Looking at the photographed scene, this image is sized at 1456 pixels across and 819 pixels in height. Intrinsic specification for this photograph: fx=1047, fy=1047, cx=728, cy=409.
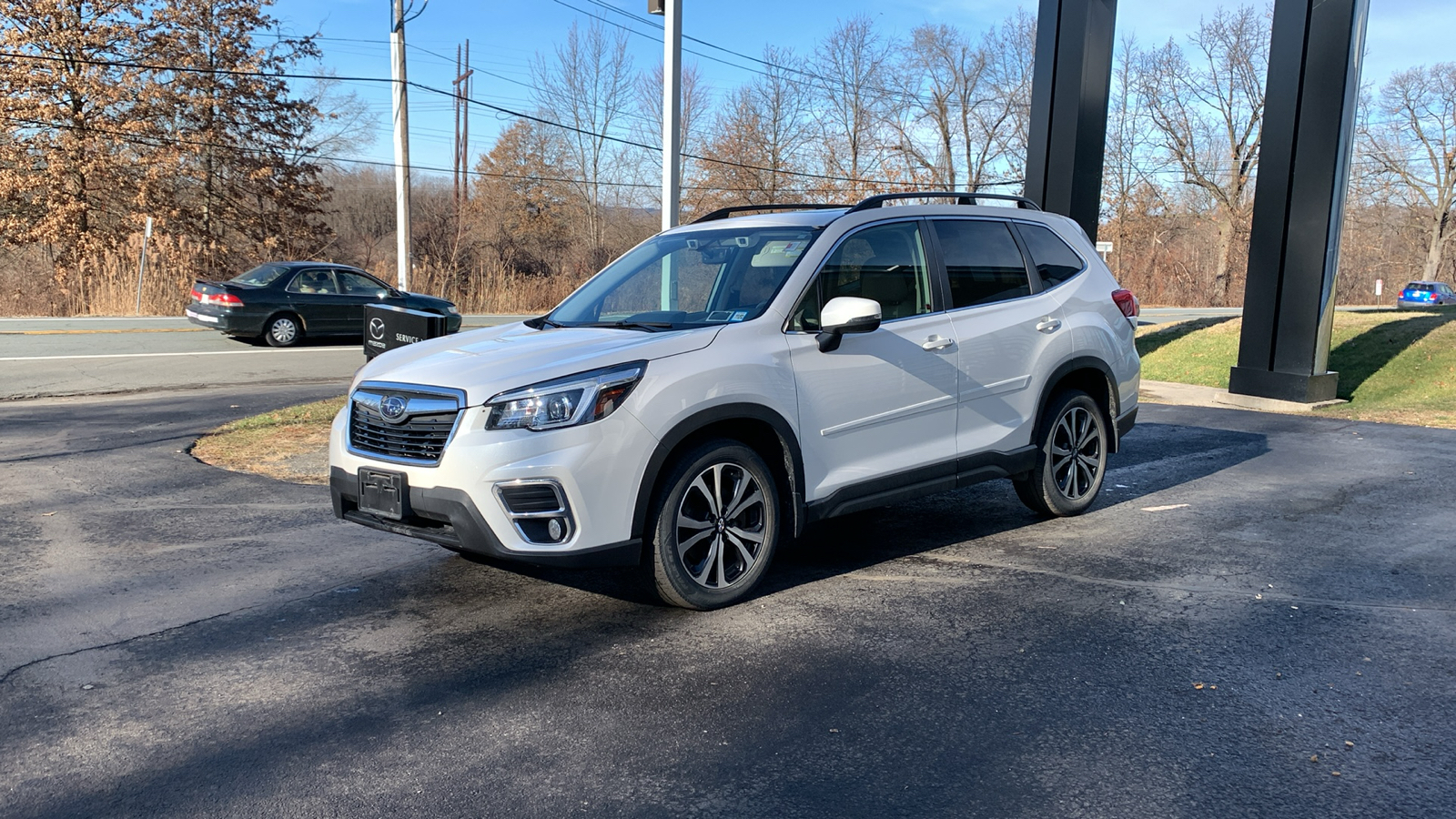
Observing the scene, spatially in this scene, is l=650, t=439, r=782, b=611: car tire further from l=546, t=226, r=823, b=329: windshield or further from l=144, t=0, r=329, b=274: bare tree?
l=144, t=0, r=329, b=274: bare tree

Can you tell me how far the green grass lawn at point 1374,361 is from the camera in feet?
39.7

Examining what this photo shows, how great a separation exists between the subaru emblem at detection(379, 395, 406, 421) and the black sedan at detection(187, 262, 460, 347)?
14.3 metres

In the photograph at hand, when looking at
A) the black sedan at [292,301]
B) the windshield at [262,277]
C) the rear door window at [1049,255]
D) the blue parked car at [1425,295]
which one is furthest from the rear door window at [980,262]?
the blue parked car at [1425,295]

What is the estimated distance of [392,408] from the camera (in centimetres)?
471

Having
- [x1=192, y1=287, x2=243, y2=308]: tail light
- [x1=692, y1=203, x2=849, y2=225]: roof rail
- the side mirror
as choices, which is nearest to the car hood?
the side mirror

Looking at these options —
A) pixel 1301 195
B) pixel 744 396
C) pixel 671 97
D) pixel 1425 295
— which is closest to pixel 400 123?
pixel 671 97

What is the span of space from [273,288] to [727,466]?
16954mm

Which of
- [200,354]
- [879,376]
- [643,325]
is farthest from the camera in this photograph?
[200,354]

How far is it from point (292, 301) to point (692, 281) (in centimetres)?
1597

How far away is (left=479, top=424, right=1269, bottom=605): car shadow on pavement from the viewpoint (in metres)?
5.48

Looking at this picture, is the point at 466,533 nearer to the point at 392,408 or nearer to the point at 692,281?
the point at 392,408

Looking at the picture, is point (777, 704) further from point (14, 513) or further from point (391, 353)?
point (14, 513)

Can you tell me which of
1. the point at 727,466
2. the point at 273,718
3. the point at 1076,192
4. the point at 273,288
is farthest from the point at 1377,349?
the point at 273,288

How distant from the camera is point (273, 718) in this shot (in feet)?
12.2
